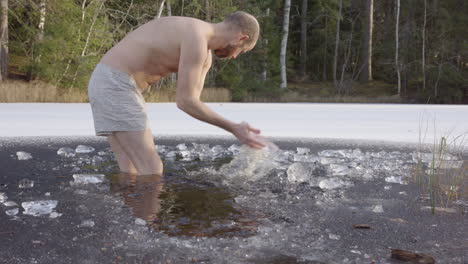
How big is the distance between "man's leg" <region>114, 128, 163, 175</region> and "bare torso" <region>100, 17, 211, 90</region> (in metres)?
0.33

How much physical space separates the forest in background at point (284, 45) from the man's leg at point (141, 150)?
973 centimetres

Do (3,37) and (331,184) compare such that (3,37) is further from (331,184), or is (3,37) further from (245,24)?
(331,184)

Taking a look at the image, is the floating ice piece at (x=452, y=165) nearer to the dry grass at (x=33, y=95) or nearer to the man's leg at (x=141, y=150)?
the man's leg at (x=141, y=150)

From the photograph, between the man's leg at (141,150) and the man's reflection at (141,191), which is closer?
the man's reflection at (141,191)

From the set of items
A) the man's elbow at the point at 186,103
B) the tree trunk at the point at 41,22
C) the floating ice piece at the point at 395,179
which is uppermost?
the tree trunk at the point at 41,22

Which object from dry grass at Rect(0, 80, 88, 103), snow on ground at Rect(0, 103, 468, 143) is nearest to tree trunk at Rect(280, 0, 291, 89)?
dry grass at Rect(0, 80, 88, 103)

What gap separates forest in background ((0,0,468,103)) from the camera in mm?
15852

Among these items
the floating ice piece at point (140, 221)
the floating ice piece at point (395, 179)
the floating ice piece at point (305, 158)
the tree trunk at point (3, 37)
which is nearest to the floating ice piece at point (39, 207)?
the floating ice piece at point (140, 221)

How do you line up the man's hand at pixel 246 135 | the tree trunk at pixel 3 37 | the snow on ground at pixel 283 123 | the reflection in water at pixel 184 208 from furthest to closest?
the tree trunk at pixel 3 37, the snow on ground at pixel 283 123, the man's hand at pixel 246 135, the reflection in water at pixel 184 208

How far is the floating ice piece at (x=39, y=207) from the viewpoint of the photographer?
8.07 ft

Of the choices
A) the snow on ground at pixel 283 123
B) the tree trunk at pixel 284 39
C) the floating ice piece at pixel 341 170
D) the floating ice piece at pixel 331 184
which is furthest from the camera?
the tree trunk at pixel 284 39

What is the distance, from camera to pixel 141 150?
10.9 feet

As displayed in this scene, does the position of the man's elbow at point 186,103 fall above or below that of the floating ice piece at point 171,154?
→ above

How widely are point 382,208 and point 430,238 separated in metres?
0.54
